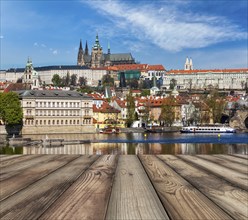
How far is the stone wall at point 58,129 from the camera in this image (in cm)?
6338

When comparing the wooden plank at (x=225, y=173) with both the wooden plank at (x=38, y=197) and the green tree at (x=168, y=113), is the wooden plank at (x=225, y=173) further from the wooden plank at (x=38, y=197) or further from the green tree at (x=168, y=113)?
the green tree at (x=168, y=113)

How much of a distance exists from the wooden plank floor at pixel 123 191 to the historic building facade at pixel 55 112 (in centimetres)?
6081

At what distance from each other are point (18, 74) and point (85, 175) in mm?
176639

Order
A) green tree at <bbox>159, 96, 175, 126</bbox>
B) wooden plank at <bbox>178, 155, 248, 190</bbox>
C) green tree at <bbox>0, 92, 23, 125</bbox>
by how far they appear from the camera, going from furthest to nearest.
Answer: green tree at <bbox>159, 96, 175, 126</bbox> → green tree at <bbox>0, 92, 23, 125</bbox> → wooden plank at <bbox>178, 155, 248, 190</bbox>

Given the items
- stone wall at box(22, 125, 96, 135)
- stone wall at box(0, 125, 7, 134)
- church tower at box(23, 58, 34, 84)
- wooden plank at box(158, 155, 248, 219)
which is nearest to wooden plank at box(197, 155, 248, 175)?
wooden plank at box(158, 155, 248, 219)

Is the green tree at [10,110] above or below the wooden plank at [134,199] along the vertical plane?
above

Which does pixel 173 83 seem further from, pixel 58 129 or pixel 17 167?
pixel 17 167

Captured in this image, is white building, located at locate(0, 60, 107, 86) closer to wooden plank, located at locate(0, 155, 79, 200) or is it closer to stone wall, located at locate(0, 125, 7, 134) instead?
stone wall, located at locate(0, 125, 7, 134)

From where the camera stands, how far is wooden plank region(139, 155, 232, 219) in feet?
7.77

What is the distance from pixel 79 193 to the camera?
284cm

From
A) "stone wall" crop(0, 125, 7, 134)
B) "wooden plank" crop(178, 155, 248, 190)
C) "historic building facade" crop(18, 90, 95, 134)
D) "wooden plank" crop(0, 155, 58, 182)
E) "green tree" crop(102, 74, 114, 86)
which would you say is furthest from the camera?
"green tree" crop(102, 74, 114, 86)

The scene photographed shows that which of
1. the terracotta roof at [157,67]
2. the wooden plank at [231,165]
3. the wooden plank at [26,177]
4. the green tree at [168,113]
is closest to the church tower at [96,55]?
the terracotta roof at [157,67]

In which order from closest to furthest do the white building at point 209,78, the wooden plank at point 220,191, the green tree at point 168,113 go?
the wooden plank at point 220,191, the green tree at point 168,113, the white building at point 209,78

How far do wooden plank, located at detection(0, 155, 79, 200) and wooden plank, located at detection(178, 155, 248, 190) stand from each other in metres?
1.67
